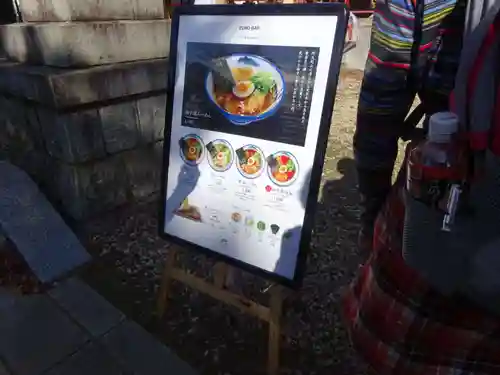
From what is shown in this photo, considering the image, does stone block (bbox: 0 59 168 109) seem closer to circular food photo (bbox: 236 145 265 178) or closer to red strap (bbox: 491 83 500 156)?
circular food photo (bbox: 236 145 265 178)

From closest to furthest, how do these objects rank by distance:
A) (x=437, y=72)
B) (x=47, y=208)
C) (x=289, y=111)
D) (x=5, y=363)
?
(x=437, y=72), (x=289, y=111), (x=5, y=363), (x=47, y=208)

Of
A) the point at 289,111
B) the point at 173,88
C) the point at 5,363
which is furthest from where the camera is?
the point at 5,363

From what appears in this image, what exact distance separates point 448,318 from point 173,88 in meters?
1.53

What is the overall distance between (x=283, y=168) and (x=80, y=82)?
1874 mm

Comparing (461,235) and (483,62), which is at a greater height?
(483,62)

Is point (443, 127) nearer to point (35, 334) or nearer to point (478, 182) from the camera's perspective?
point (478, 182)

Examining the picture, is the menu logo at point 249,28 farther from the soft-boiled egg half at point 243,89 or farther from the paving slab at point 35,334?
the paving slab at point 35,334

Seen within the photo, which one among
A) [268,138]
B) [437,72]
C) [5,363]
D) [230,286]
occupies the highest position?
[437,72]

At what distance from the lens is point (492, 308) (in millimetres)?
983

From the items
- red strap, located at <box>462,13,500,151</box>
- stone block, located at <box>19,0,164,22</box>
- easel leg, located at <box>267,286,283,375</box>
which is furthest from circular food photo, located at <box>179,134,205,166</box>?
stone block, located at <box>19,0,164,22</box>

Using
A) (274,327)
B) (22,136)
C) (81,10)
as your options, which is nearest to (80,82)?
(81,10)

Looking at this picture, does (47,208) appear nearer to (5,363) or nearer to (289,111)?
(5,363)

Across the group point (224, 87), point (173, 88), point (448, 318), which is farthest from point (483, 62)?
point (173, 88)

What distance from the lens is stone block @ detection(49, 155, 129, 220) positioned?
3135 millimetres
